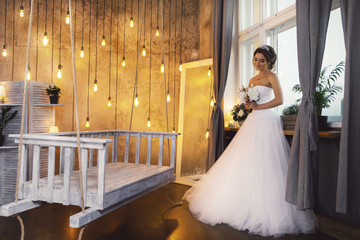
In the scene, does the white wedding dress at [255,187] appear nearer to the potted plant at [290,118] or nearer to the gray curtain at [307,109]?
the potted plant at [290,118]

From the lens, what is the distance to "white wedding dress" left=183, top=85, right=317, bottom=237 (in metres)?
2.35

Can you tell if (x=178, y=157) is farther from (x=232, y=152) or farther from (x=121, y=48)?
(x=121, y=48)

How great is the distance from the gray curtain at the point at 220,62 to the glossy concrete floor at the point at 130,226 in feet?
3.94

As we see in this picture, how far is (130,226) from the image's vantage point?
263cm

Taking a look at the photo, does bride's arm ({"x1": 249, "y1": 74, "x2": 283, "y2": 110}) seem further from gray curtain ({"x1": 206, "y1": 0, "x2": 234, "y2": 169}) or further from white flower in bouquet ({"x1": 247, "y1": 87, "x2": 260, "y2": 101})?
gray curtain ({"x1": 206, "y1": 0, "x2": 234, "y2": 169})

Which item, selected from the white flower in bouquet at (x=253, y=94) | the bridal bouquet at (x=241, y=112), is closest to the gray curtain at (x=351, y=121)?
the white flower in bouquet at (x=253, y=94)

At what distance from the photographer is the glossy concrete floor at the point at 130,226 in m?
2.35

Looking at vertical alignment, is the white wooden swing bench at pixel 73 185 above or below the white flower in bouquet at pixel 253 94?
below

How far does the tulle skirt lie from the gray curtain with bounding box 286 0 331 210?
23 cm

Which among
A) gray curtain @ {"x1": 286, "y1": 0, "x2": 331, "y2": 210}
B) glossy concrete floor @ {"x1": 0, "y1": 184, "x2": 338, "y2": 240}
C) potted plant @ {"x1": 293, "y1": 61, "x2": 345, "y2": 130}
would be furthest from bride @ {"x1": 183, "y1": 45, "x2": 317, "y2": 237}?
potted plant @ {"x1": 293, "y1": 61, "x2": 345, "y2": 130}

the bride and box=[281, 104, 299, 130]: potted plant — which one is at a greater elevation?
box=[281, 104, 299, 130]: potted plant

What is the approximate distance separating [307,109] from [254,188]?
0.91 metres

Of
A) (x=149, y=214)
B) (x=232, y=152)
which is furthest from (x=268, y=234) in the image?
→ (x=149, y=214)

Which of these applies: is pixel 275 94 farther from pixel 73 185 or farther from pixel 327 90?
pixel 73 185
